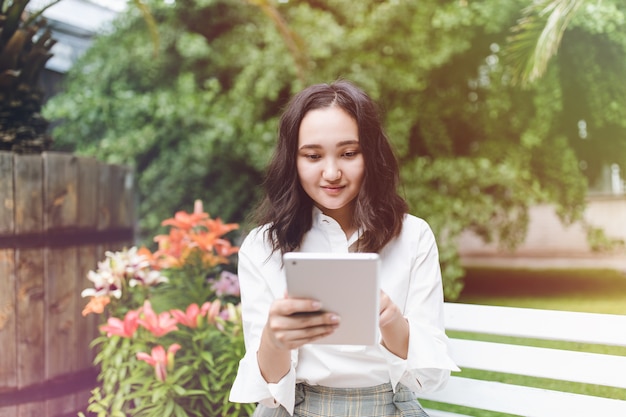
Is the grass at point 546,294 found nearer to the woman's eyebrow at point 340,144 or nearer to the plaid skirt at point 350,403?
the plaid skirt at point 350,403

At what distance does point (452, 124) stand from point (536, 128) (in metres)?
0.42

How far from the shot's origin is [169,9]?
3.30 metres

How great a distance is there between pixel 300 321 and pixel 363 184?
16.5 inches

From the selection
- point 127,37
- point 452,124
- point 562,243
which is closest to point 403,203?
point 562,243

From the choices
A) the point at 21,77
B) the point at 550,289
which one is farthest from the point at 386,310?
the point at 550,289

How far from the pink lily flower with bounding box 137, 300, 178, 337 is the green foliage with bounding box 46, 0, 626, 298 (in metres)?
1.00

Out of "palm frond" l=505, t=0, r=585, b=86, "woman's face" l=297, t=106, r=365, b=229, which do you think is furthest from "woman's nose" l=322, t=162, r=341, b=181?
"palm frond" l=505, t=0, r=585, b=86

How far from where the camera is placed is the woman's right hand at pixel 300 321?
3.38 feet

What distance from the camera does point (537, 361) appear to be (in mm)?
1874

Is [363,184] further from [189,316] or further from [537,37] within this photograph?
[537,37]

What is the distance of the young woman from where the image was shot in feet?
4.26

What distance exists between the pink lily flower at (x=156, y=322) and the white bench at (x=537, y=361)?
896 mm

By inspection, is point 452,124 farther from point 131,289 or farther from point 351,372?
point 351,372

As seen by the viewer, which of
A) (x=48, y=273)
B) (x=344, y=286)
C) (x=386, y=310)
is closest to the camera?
(x=344, y=286)
